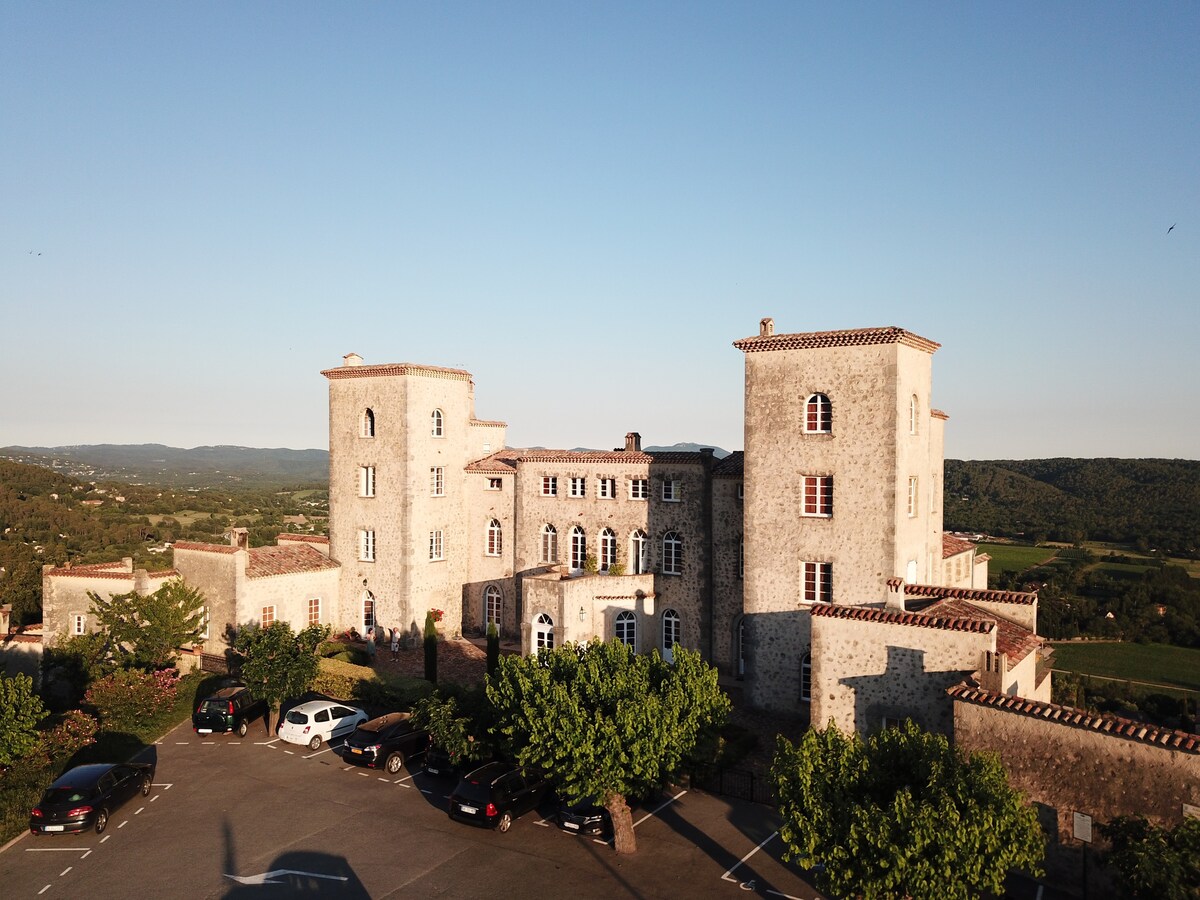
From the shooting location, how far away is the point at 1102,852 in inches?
657

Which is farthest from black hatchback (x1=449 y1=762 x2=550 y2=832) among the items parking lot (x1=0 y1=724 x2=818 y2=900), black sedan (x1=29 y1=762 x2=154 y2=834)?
black sedan (x1=29 y1=762 x2=154 y2=834)

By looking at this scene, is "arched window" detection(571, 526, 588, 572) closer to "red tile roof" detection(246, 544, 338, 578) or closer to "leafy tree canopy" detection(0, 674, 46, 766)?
"red tile roof" detection(246, 544, 338, 578)

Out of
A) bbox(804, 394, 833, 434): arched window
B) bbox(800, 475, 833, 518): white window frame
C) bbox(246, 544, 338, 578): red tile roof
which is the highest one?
bbox(804, 394, 833, 434): arched window

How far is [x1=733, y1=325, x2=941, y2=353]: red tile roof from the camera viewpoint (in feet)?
89.8

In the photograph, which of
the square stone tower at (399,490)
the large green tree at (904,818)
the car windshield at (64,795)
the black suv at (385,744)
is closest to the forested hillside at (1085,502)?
the square stone tower at (399,490)

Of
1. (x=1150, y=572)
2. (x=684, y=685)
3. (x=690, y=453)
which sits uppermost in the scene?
(x=690, y=453)

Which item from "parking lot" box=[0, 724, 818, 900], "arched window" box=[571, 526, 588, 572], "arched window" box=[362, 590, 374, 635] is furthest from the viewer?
"arched window" box=[362, 590, 374, 635]

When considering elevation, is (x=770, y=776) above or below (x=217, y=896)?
above

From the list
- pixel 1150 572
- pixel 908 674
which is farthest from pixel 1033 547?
pixel 908 674

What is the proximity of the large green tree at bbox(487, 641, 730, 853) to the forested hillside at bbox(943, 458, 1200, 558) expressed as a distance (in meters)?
81.2

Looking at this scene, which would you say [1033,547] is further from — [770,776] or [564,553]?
[770,776]

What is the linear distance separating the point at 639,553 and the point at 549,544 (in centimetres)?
456

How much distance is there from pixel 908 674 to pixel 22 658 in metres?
40.0

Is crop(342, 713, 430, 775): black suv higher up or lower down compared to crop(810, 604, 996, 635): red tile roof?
lower down
